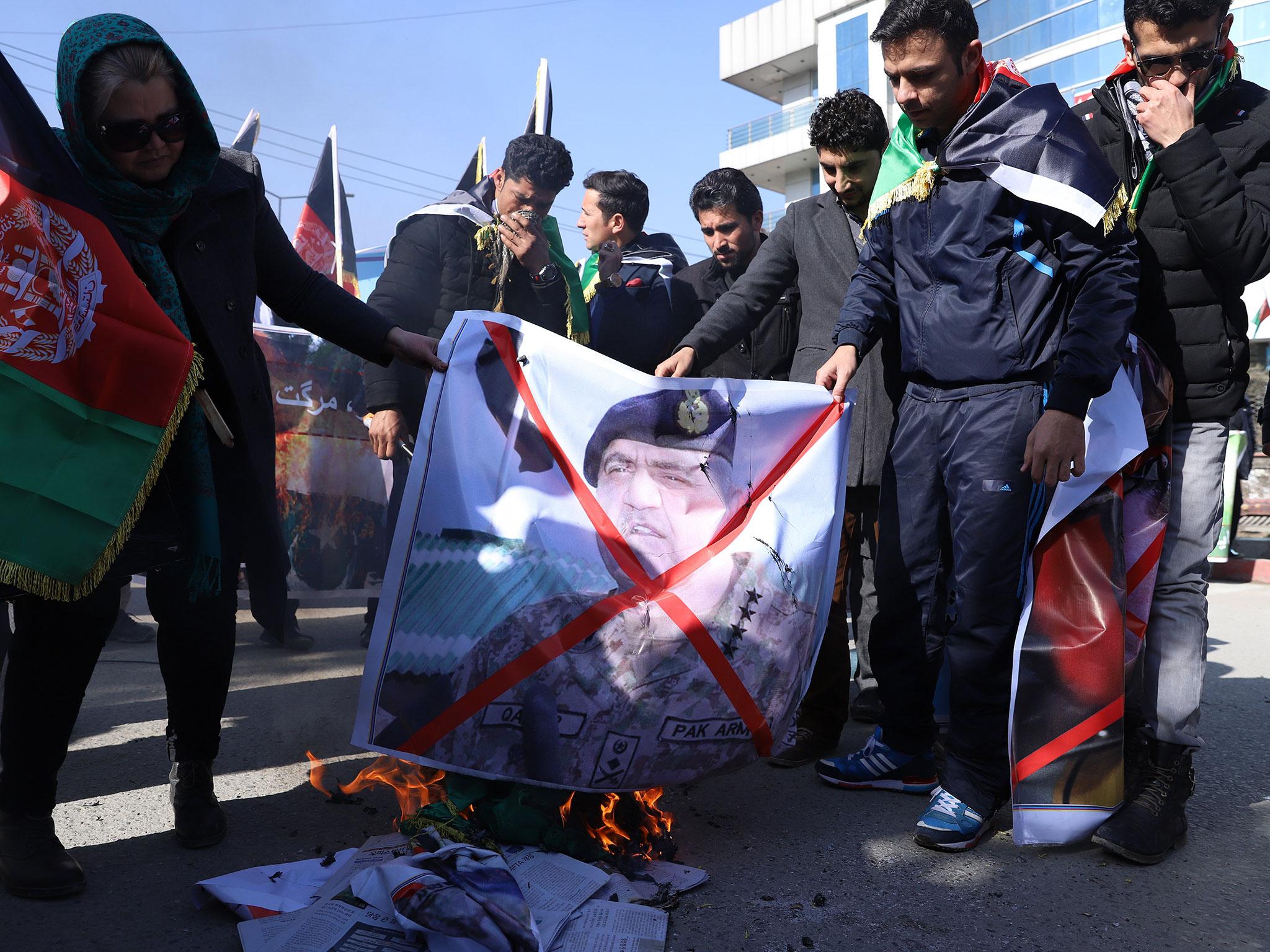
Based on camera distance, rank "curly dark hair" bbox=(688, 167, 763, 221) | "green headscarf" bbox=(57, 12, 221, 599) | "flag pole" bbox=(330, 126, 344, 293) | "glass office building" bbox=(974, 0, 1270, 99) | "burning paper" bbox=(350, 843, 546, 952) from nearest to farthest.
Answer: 1. "burning paper" bbox=(350, 843, 546, 952)
2. "green headscarf" bbox=(57, 12, 221, 599)
3. "curly dark hair" bbox=(688, 167, 763, 221)
4. "flag pole" bbox=(330, 126, 344, 293)
5. "glass office building" bbox=(974, 0, 1270, 99)

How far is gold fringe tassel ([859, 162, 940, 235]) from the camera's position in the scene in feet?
8.90

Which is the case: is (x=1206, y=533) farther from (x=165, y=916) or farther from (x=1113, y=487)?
(x=165, y=916)

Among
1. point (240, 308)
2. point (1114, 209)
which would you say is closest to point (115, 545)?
point (240, 308)

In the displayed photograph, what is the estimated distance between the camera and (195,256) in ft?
7.99

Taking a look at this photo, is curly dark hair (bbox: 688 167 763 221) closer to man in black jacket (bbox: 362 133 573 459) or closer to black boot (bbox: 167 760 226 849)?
man in black jacket (bbox: 362 133 573 459)

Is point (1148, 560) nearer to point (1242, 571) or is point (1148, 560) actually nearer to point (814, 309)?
point (814, 309)

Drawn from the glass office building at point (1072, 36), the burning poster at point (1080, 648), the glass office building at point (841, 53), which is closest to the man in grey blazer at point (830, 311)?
the burning poster at point (1080, 648)

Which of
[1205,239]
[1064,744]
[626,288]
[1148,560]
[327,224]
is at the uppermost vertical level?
[327,224]

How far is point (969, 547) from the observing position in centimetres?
266

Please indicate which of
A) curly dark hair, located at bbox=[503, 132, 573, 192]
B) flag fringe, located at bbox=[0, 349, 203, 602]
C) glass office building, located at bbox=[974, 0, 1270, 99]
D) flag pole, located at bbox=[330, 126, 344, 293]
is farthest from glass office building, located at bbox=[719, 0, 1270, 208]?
flag fringe, located at bbox=[0, 349, 203, 602]

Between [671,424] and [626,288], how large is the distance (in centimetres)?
198

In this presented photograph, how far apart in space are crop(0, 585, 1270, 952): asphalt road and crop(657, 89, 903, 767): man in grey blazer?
0.34 meters

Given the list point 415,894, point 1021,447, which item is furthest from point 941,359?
point 415,894

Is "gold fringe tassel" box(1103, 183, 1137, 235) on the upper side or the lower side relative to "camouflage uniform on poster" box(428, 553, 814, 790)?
upper
